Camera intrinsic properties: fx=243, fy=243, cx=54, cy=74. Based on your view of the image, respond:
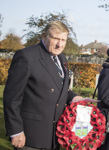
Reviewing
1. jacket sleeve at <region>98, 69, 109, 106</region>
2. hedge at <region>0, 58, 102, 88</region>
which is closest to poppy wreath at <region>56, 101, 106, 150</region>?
jacket sleeve at <region>98, 69, 109, 106</region>

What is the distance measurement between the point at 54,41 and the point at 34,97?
1.97ft

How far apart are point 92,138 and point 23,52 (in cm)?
118

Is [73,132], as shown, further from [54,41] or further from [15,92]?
[54,41]

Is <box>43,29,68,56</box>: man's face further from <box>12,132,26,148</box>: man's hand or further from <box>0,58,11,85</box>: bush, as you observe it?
<box>0,58,11,85</box>: bush

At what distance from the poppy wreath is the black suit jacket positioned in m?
0.08

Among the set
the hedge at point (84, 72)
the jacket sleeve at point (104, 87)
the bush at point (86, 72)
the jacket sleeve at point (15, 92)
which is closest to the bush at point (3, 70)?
the hedge at point (84, 72)

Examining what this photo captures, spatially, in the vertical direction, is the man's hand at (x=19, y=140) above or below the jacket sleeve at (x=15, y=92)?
below

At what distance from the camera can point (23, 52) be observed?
7.92ft

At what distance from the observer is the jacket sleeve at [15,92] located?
2344mm

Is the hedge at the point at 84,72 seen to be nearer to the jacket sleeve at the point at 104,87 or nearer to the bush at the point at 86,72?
the bush at the point at 86,72

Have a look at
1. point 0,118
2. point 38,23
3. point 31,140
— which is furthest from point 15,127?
point 38,23

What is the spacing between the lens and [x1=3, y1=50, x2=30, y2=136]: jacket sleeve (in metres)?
2.34

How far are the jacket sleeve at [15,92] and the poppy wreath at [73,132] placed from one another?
469 millimetres

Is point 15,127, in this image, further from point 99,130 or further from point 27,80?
point 99,130
